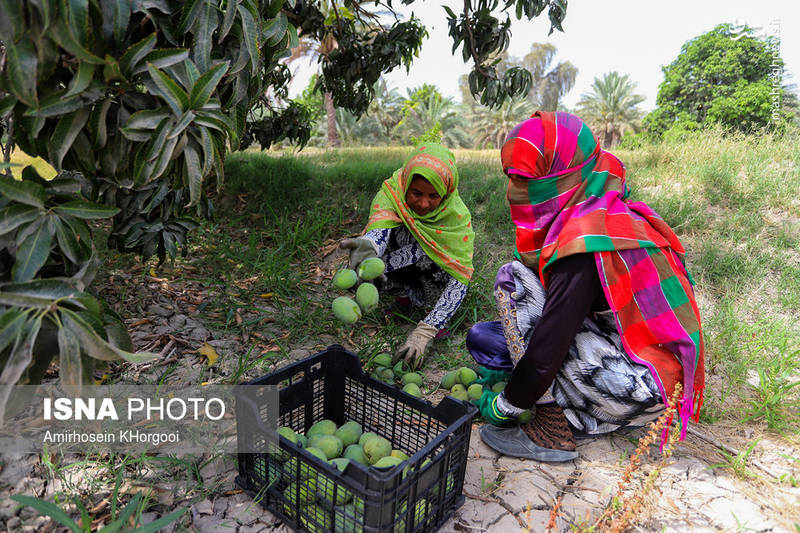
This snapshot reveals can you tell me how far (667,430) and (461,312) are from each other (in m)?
1.36

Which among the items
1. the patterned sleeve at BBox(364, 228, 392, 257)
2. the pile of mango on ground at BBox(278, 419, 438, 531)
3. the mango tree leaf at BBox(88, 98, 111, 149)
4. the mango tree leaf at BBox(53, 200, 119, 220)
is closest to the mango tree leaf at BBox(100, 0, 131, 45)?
the mango tree leaf at BBox(88, 98, 111, 149)

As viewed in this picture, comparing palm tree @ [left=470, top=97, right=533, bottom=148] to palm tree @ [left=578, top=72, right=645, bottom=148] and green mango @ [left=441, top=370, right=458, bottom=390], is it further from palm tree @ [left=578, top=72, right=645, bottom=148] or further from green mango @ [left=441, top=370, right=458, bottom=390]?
green mango @ [left=441, top=370, right=458, bottom=390]

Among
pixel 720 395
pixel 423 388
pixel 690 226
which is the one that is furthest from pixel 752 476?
pixel 690 226

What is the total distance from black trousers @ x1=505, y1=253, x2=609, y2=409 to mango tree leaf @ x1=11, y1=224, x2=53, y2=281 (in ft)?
4.42

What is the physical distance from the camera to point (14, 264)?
901mm

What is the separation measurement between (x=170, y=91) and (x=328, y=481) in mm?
1007

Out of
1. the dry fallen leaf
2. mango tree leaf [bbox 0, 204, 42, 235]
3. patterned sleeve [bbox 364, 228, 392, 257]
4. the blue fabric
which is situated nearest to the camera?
mango tree leaf [bbox 0, 204, 42, 235]

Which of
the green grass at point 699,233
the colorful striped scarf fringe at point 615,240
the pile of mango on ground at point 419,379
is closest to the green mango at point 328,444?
the pile of mango on ground at point 419,379

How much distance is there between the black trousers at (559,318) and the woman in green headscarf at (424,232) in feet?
2.40

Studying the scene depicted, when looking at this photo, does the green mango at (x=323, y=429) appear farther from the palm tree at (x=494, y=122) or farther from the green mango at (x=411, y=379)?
the palm tree at (x=494, y=122)

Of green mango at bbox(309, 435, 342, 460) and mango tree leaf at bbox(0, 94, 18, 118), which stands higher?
mango tree leaf at bbox(0, 94, 18, 118)

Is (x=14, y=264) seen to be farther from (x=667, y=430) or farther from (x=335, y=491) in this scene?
(x=667, y=430)

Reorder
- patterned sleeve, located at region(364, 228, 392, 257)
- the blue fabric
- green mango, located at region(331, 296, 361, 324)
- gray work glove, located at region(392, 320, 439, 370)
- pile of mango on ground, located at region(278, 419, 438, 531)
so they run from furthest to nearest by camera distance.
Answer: patterned sleeve, located at region(364, 228, 392, 257), gray work glove, located at region(392, 320, 439, 370), the blue fabric, green mango, located at region(331, 296, 361, 324), pile of mango on ground, located at region(278, 419, 438, 531)

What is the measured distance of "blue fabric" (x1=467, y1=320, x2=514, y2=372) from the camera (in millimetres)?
A: 1952
